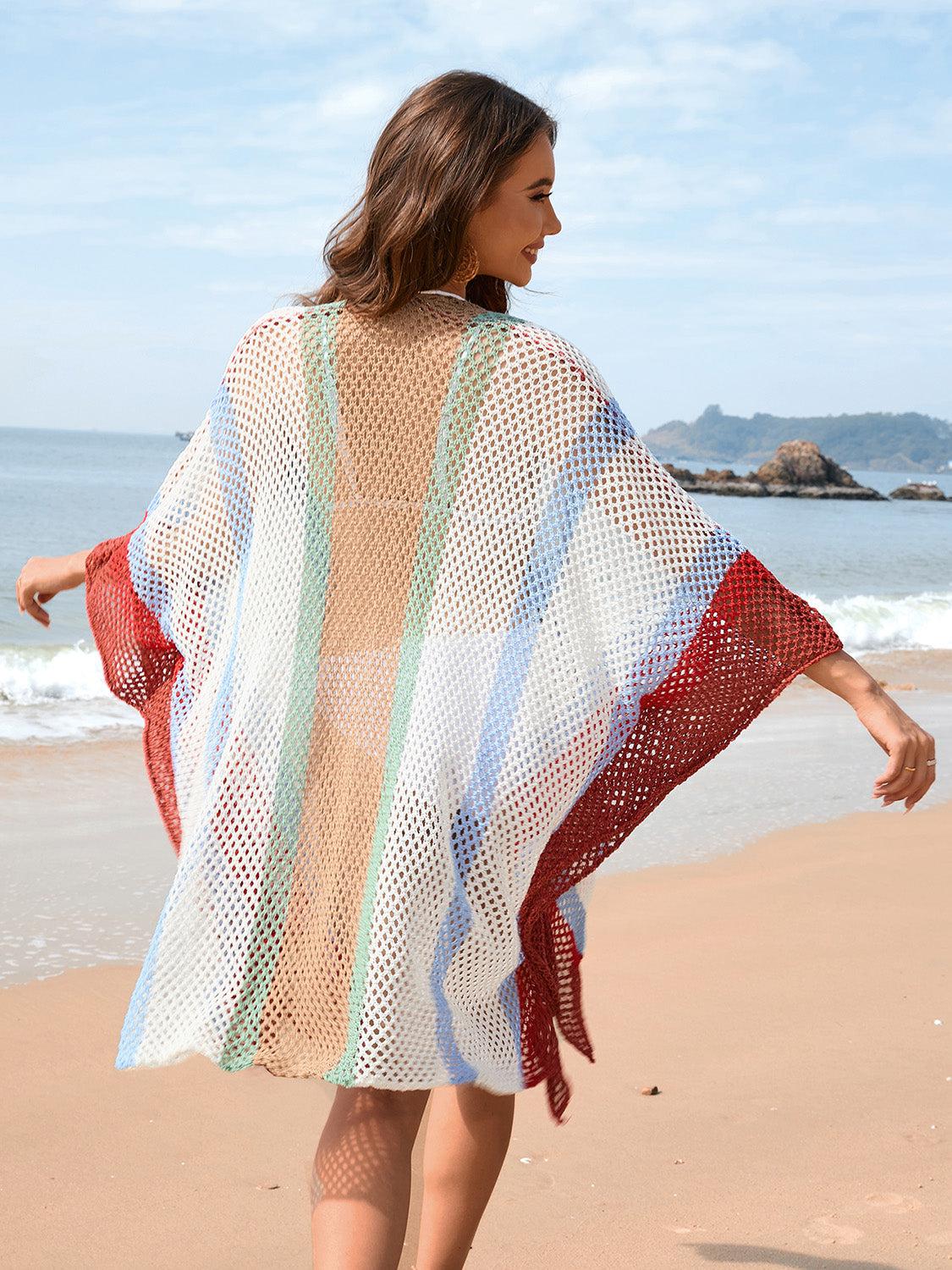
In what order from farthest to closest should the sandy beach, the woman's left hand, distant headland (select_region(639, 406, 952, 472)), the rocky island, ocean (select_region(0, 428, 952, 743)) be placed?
distant headland (select_region(639, 406, 952, 472)), the rocky island, ocean (select_region(0, 428, 952, 743)), the sandy beach, the woman's left hand

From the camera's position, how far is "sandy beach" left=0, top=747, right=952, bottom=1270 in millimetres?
2279

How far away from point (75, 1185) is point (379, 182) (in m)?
1.78

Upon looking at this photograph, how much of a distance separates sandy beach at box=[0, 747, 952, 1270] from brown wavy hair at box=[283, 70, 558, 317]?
5.11ft

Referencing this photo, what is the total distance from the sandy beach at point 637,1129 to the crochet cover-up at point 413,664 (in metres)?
0.79

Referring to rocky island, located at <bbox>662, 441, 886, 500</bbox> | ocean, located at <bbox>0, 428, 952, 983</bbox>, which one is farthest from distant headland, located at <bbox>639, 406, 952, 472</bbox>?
ocean, located at <bbox>0, 428, 952, 983</bbox>

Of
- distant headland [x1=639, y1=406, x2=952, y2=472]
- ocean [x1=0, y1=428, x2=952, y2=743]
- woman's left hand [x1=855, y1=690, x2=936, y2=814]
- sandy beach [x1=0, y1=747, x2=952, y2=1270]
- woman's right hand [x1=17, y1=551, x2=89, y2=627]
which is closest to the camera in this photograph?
woman's left hand [x1=855, y1=690, x2=936, y2=814]

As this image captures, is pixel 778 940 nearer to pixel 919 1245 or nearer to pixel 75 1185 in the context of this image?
pixel 919 1245

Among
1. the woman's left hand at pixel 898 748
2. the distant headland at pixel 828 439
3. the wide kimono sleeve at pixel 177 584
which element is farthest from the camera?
the distant headland at pixel 828 439

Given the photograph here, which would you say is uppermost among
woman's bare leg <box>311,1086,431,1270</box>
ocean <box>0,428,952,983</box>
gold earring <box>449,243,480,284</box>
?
gold earring <box>449,243,480,284</box>

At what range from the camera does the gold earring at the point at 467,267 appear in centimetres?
162

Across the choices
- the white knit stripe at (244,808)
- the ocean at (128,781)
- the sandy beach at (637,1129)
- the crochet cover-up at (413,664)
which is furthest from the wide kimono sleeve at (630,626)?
the ocean at (128,781)

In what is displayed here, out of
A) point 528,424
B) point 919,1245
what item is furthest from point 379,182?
point 919,1245

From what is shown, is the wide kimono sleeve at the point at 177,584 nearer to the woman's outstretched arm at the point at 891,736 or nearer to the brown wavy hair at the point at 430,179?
the brown wavy hair at the point at 430,179

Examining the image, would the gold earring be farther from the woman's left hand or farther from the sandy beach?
the sandy beach
